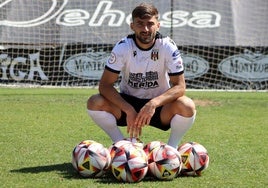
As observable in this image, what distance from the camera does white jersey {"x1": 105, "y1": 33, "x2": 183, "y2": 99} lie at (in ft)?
18.4

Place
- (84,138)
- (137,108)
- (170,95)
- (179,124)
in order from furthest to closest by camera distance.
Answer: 1. (84,138)
2. (137,108)
3. (179,124)
4. (170,95)

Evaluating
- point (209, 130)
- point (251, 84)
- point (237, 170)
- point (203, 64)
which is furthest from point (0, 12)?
point (237, 170)

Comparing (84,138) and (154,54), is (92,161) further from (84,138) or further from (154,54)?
(84,138)

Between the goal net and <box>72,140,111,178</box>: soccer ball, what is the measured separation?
11200 millimetres

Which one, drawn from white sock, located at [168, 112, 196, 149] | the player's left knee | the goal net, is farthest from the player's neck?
the goal net

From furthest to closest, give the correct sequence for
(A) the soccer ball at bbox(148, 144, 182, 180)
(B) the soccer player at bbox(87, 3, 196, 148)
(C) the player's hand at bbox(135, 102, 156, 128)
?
(B) the soccer player at bbox(87, 3, 196, 148) → (C) the player's hand at bbox(135, 102, 156, 128) → (A) the soccer ball at bbox(148, 144, 182, 180)

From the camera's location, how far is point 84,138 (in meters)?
7.50

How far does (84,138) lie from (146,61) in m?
2.17

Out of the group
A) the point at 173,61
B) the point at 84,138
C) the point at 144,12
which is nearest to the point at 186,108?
the point at 173,61

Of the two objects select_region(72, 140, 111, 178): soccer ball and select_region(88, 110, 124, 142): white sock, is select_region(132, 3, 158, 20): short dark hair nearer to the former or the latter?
select_region(88, 110, 124, 142): white sock

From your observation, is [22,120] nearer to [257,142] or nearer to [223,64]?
[257,142]

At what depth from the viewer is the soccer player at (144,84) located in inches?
212

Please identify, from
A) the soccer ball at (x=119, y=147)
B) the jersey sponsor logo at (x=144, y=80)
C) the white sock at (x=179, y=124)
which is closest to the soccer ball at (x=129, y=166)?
the soccer ball at (x=119, y=147)

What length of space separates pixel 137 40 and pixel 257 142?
2.42 meters
